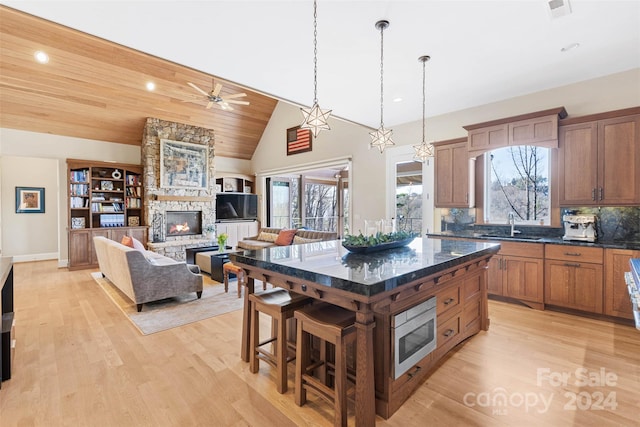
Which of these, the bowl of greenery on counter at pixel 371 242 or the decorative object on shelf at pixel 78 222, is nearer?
the bowl of greenery on counter at pixel 371 242

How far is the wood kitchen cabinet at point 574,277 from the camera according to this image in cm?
337

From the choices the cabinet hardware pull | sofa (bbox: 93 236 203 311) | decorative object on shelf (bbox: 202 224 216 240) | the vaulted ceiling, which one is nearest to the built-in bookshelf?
decorative object on shelf (bbox: 202 224 216 240)

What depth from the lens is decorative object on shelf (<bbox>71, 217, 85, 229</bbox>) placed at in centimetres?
676

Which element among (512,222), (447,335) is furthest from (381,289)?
(512,222)

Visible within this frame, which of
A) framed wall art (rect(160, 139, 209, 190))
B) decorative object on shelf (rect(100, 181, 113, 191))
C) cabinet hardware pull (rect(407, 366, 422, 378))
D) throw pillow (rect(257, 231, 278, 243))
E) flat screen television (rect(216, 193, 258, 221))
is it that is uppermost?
framed wall art (rect(160, 139, 209, 190))

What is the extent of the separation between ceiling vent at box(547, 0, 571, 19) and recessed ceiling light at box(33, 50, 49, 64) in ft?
23.7

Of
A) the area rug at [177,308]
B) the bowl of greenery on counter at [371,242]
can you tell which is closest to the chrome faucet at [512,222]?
the bowl of greenery on counter at [371,242]

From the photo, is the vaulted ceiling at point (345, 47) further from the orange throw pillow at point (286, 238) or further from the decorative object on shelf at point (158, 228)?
the decorative object on shelf at point (158, 228)

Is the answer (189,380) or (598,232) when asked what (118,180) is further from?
(598,232)

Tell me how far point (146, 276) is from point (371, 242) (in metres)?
3.05

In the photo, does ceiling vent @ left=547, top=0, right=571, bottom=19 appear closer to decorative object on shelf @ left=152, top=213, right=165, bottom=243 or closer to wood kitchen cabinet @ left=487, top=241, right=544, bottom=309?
wood kitchen cabinet @ left=487, top=241, right=544, bottom=309

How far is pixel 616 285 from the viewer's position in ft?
10.8

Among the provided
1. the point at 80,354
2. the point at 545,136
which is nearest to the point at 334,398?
the point at 80,354

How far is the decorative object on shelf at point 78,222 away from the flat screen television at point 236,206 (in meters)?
→ 3.13
